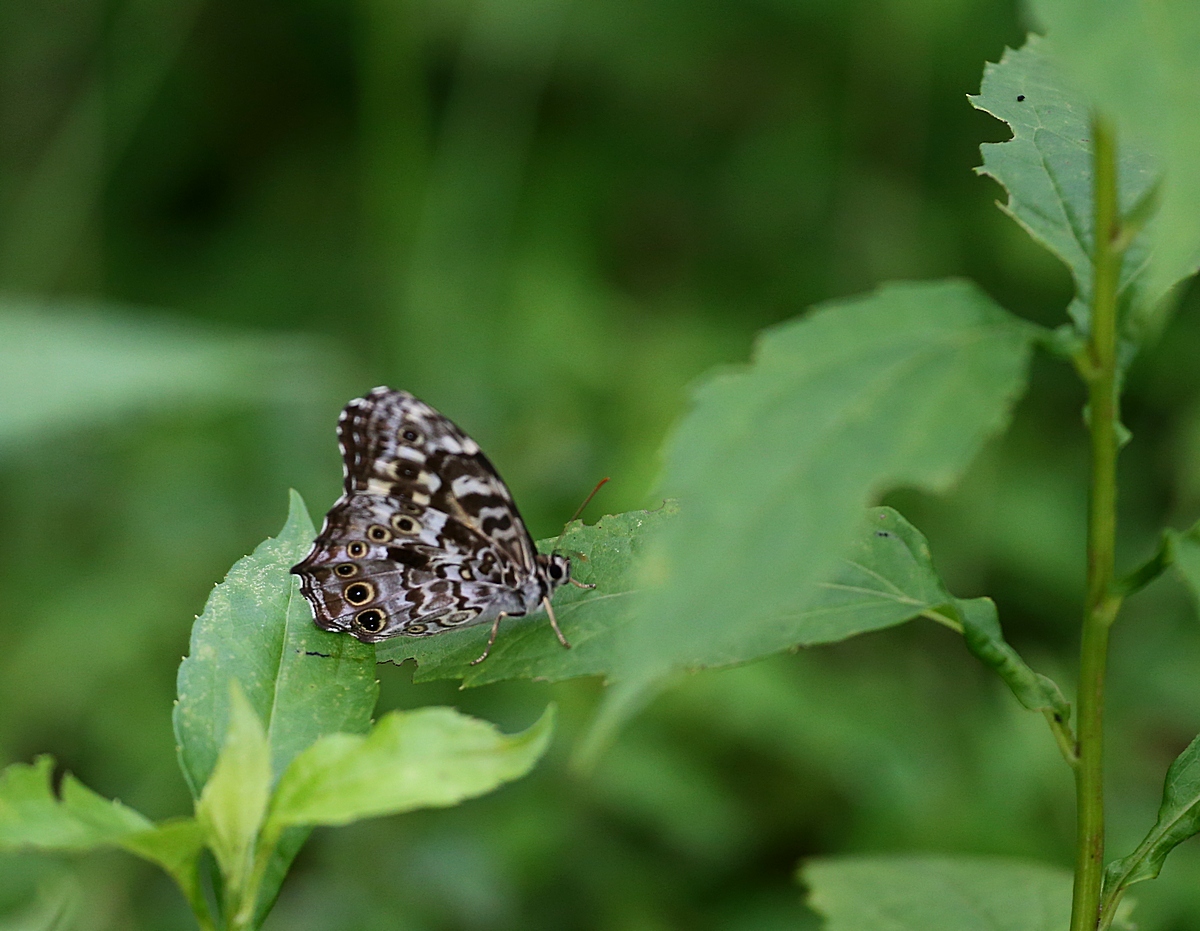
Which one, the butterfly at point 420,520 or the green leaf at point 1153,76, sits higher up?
the green leaf at point 1153,76

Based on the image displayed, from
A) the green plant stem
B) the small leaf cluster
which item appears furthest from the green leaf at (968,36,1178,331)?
the small leaf cluster

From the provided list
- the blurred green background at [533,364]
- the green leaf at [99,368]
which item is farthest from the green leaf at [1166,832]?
the green leaf at [99,368]

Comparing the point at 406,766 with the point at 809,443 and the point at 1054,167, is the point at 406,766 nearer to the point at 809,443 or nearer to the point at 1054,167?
the point at 809,443

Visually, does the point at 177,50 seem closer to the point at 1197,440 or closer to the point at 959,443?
the point at 1197,440

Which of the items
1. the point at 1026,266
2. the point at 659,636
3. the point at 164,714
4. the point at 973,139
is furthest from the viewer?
the point at 973,139

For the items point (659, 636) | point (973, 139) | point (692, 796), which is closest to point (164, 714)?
point (692, 796)

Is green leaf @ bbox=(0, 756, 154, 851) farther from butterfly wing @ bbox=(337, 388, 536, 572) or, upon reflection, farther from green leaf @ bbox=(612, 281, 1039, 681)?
butterfly wing @ bbox=(337, 388, 536, 572)

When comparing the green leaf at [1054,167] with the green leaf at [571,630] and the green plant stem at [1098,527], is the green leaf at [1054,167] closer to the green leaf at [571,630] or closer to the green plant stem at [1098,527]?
the green plant stem at [1098,527]
